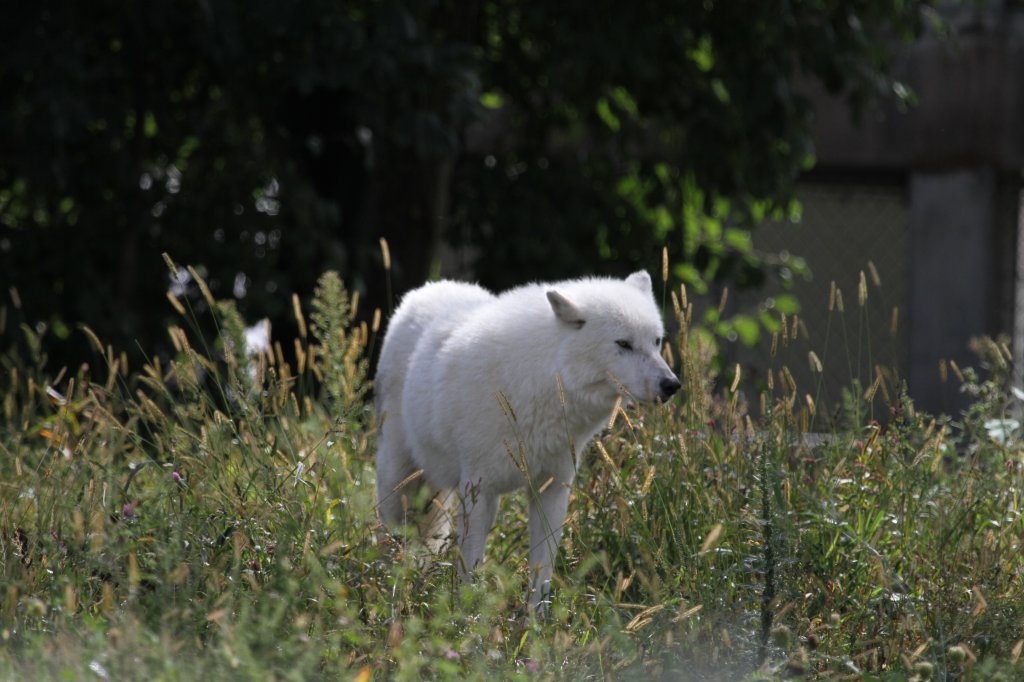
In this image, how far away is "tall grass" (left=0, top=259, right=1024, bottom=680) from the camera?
3.24 m

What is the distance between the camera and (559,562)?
4422 mm

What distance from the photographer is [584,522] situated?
4500mm

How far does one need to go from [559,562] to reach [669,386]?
69 cm

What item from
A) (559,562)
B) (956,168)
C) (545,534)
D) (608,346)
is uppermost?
(608,346)

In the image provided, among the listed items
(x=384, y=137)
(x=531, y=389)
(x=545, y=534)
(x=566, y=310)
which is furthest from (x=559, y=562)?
(x=384, y=137)

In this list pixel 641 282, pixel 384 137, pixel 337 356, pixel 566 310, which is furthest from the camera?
pixel 384 137

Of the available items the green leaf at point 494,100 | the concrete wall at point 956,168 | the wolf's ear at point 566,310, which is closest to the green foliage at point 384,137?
the green leaf at point 494,100

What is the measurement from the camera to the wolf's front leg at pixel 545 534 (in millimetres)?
4016

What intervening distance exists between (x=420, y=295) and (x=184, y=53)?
3178mm

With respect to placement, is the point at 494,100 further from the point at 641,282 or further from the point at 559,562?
the point at 559,562

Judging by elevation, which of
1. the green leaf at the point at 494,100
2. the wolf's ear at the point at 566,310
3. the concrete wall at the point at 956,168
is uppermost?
the wolf's ear at the point at 566,310

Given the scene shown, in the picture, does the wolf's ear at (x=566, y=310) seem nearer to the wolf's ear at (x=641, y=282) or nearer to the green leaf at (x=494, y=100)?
the wolf's ear at (x=641, y=282)

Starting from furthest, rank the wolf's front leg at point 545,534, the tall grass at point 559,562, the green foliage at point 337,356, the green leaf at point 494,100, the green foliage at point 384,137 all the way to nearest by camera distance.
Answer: the green leaf at point 494,100, the green foliage at point 384,137, the green foliage at point 337,356, the wolf's front leg at point 545,534, the tall grass at point 559,562

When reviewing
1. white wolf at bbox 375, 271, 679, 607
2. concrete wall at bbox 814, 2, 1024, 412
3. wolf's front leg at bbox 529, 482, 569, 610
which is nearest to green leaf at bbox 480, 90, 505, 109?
concrete wall at bbox 814, 2, 1024, 412
